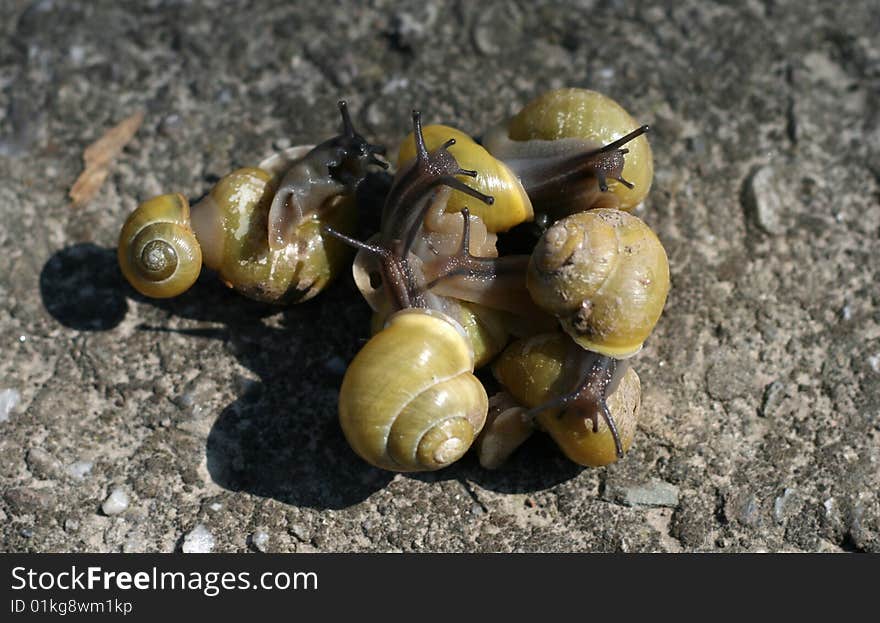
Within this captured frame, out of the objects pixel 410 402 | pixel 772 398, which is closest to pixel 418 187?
pixel 410 402

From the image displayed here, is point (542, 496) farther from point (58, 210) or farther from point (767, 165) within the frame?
point (58, 210)

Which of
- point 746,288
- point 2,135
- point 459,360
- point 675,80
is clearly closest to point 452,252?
point 459,360

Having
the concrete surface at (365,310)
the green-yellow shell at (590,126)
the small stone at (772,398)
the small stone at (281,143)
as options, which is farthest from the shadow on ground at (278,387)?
the green-yellow shell at (590,126)

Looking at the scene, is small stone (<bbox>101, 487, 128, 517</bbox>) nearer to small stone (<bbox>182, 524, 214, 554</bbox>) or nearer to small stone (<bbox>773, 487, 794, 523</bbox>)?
small stone (<bbox>182, 524, 214, 554</bbox>)

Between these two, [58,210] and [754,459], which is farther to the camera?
[58,210]

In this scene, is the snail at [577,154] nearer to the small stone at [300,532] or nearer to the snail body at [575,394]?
the snail body at [575,394]

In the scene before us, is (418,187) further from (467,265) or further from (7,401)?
(7,401)
